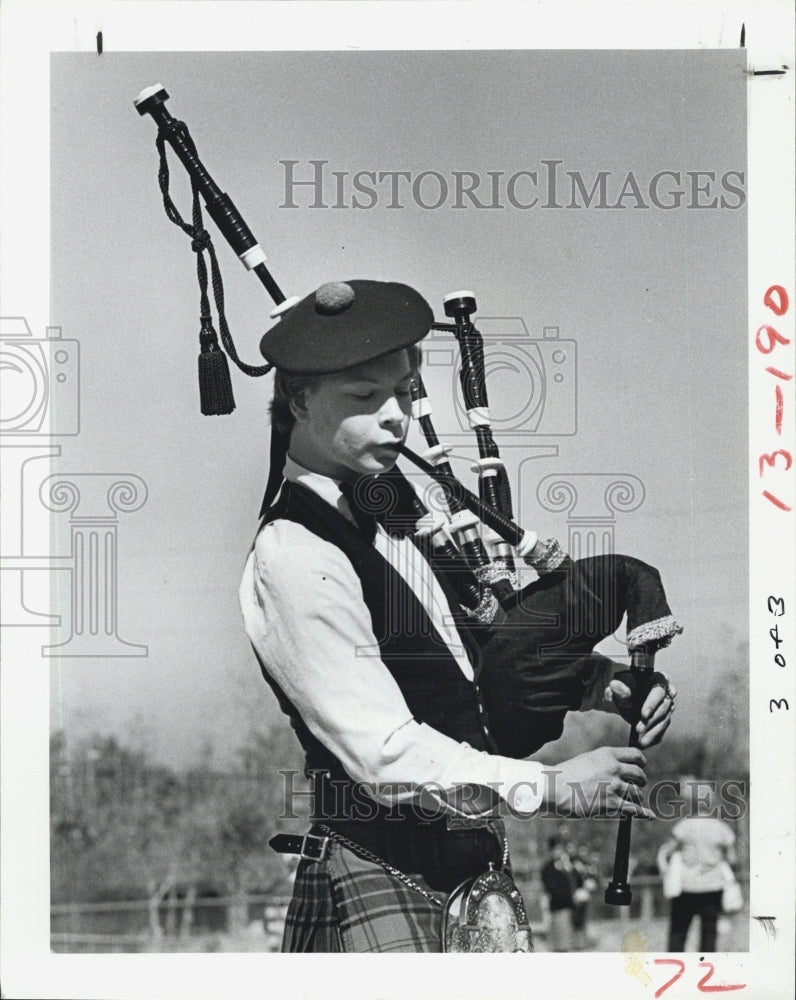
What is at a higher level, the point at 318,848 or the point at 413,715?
the point at 413,715

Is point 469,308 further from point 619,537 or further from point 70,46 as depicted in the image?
point 70,46

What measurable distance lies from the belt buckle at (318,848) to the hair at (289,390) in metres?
0.88

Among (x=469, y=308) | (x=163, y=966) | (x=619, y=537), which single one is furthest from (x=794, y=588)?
(x=163, y=966)

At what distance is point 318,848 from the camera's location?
2.92 m

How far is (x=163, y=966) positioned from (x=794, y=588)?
162cm

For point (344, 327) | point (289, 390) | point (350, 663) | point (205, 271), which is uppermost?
point (205, 271)

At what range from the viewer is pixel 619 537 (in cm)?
296

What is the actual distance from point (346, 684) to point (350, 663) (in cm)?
5

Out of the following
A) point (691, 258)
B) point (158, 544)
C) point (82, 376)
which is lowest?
point (158, 544)

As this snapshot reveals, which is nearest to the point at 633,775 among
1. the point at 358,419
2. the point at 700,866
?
the point at 700,866

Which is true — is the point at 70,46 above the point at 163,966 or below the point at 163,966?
above

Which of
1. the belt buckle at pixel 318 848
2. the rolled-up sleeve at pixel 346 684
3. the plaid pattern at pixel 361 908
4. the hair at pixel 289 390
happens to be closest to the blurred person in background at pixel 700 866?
the rolled-up sleeve at pixel 346 684

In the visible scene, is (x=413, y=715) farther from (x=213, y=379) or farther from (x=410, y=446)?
(x=213, y=379)

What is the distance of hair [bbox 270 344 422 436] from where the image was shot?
2945mm
